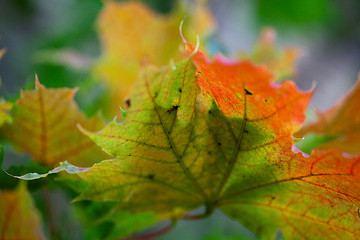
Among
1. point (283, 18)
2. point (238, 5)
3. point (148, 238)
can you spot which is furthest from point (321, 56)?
point (148, 238)

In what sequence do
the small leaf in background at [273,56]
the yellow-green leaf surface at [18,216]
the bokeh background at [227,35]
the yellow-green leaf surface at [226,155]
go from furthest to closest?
the bokeh background at [227,35], the small leaf in background at [273,56], the yellow-green leaf surface at [18,216], the yellow-green leaf surface at [226,155]

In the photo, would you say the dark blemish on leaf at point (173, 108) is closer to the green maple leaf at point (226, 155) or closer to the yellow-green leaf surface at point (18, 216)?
the green maple leaf at point (226, 155)

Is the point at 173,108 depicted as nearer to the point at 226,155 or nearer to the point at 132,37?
the point at 226,155

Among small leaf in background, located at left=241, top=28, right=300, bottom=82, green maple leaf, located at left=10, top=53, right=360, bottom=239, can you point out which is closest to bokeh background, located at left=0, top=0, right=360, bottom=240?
small leaf in background, located at left=241, top=28, right=300, bottom=82

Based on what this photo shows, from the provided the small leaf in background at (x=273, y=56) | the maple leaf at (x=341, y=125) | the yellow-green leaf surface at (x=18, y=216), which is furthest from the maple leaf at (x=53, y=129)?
the small leaf in background at (x=273, y=56)

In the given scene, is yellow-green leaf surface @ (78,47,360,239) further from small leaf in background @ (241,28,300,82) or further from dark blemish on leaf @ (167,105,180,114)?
small leaf in background @ (241,28,300,82)

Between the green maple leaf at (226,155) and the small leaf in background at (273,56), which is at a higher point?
the small leaf in background at (273,56)
